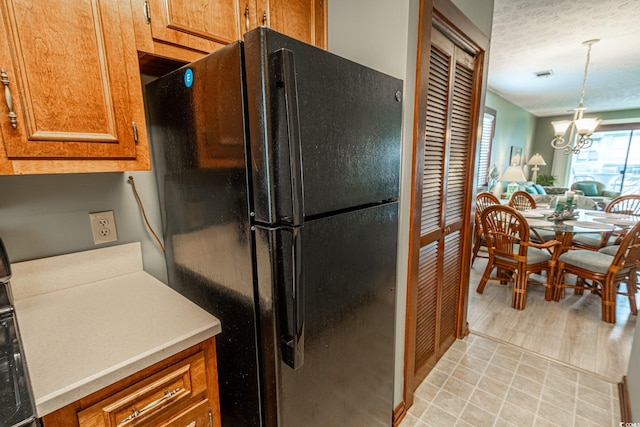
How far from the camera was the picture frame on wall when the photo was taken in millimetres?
6285

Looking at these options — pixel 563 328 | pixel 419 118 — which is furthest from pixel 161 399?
pixel 563 328

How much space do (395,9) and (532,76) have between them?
13.9ft

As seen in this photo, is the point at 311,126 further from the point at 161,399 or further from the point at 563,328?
the point at 563,328

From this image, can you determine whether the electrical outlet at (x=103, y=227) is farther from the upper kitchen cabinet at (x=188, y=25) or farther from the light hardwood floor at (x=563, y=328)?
the light hardwood floor at (x=563, y=328)

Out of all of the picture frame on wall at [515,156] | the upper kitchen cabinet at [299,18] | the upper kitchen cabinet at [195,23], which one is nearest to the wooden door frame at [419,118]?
the upper kitchen cabinet at [299,18]

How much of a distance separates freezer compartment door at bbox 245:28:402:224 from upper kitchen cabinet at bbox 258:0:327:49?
0.45m

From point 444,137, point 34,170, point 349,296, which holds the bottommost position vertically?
point 349,296

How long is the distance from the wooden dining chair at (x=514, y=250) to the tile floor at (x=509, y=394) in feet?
2.72

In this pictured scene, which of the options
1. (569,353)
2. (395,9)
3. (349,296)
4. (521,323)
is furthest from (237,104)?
(521,323)

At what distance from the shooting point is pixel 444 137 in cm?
165

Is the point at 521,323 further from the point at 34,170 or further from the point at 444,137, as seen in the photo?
the point at 34,170

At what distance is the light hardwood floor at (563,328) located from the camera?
6.75 ft

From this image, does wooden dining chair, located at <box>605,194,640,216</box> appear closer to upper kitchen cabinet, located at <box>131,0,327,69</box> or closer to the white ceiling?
the white ceiling

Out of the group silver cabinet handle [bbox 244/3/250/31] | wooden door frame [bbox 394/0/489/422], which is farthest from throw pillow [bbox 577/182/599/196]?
silver cabinet handle [bbox 244/3/250/31]
